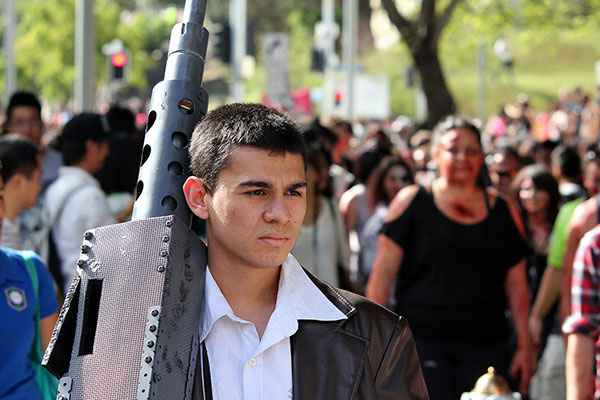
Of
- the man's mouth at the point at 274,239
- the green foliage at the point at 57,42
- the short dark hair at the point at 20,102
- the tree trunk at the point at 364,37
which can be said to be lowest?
the man's mouth at the point at 274,239

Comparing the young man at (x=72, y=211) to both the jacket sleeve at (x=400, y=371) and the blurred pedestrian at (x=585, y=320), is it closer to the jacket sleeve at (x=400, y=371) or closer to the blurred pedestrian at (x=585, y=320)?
the blurred pedestrian at (x=585, y=320)

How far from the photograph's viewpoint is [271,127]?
113 inches

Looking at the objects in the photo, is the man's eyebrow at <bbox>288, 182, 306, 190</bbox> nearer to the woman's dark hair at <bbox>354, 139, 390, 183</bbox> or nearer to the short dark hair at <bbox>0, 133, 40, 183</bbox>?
the short dark hair at <bbox>0, 133, 40, 183</bbox>

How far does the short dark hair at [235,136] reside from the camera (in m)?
2.85

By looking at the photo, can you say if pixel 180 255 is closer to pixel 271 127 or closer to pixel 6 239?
pixel 271 127

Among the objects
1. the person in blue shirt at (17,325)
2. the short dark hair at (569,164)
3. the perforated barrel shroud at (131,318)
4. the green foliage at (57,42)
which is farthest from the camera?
the green foliage at (57,42)

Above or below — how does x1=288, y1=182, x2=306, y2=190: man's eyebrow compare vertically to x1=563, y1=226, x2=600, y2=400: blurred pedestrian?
above

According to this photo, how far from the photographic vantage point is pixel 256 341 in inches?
112

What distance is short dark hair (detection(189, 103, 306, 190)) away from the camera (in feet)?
9.34

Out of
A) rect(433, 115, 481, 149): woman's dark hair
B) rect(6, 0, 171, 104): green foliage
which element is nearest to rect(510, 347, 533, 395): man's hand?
rect(433, 115, 481, 149): woman's dark hair

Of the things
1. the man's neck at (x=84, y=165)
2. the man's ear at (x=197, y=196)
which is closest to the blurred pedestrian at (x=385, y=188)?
the man's neck at (x=84, y=165)

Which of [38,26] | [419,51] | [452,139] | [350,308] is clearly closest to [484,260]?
[452,139]

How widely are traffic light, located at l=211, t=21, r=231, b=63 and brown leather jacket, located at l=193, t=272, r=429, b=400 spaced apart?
16026 millimetres

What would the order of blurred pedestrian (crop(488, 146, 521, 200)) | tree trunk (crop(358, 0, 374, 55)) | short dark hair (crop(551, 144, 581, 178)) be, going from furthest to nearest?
tree trunk (crop(358, 0, 374, 55)) < blurred pedestrian (crop(488, 146, 521, 200)) < short dark hair (crop(551, 144, 581, 178))
